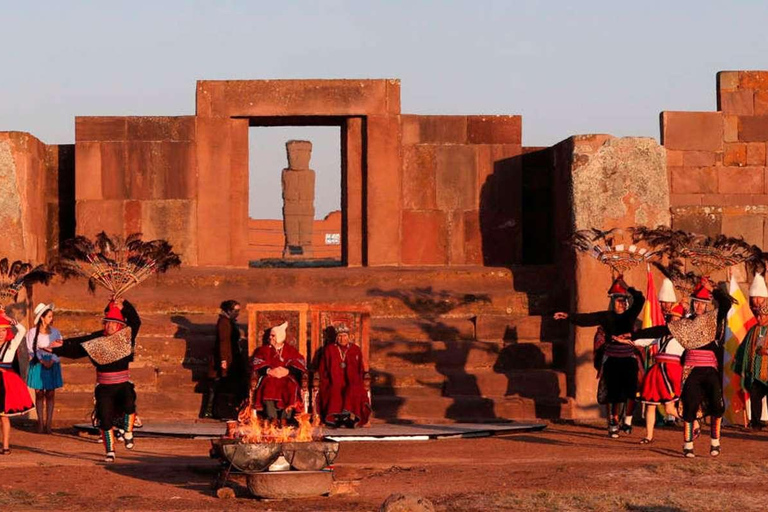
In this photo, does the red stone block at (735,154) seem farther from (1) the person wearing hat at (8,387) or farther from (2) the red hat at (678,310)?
(1) the person wearing hat at (8,387)

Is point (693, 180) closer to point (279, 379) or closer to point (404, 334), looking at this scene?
point (404, 334)

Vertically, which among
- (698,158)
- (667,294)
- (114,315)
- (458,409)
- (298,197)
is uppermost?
(298,197)

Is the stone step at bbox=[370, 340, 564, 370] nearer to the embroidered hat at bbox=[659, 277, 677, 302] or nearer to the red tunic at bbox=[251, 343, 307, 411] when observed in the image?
the red tunic at bbox=[251, 343, 307, 411]

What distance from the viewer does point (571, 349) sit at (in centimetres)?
1808

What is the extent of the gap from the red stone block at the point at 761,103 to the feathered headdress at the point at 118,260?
26.7 ft

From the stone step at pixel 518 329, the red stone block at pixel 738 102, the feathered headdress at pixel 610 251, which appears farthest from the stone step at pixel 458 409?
the red stone block at pixel 738 102

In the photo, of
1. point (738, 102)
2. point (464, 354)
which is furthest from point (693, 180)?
point (464, 354)

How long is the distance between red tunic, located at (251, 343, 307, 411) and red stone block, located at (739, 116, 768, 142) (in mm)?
6916

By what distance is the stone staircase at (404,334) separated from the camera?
1756 centimetres

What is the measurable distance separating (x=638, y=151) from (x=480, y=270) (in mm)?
2524

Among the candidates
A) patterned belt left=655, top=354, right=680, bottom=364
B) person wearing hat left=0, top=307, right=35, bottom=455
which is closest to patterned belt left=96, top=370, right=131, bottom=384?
person wearing hat left=0, top=307, right=35, bottom=455

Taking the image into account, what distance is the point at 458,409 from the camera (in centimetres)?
1739

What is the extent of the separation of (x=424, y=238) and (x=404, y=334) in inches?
108

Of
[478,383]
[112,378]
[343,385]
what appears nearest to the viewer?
[112,378]
